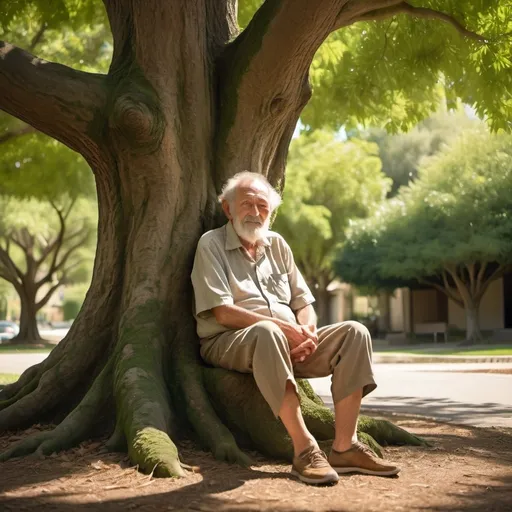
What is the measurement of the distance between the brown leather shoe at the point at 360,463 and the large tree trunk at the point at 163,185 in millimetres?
420

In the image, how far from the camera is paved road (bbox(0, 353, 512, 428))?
9906 millimetres

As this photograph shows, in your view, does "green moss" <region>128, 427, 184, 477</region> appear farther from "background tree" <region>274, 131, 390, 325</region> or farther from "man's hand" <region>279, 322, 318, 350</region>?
"background tree" <region>274, 131, 390, 325</region>

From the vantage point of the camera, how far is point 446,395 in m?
12.7

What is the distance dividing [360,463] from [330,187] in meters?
38.3

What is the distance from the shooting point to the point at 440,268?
32.4 metres

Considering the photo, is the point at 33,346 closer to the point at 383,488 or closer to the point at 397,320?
the point at 397,320

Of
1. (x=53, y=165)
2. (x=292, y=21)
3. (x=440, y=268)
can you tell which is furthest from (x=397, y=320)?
(x=292, y=21)

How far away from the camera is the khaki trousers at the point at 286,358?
15.7 ft

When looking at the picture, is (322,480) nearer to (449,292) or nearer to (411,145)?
(449,292)

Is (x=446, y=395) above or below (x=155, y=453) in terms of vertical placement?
below

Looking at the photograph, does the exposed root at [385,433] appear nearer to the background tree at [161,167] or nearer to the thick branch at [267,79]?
the background tree at [161,167]

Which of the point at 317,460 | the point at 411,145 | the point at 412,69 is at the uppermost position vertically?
the point at 411,145

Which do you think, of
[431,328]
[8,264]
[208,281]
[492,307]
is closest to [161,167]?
[208,281]

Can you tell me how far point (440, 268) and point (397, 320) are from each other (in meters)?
20.2
